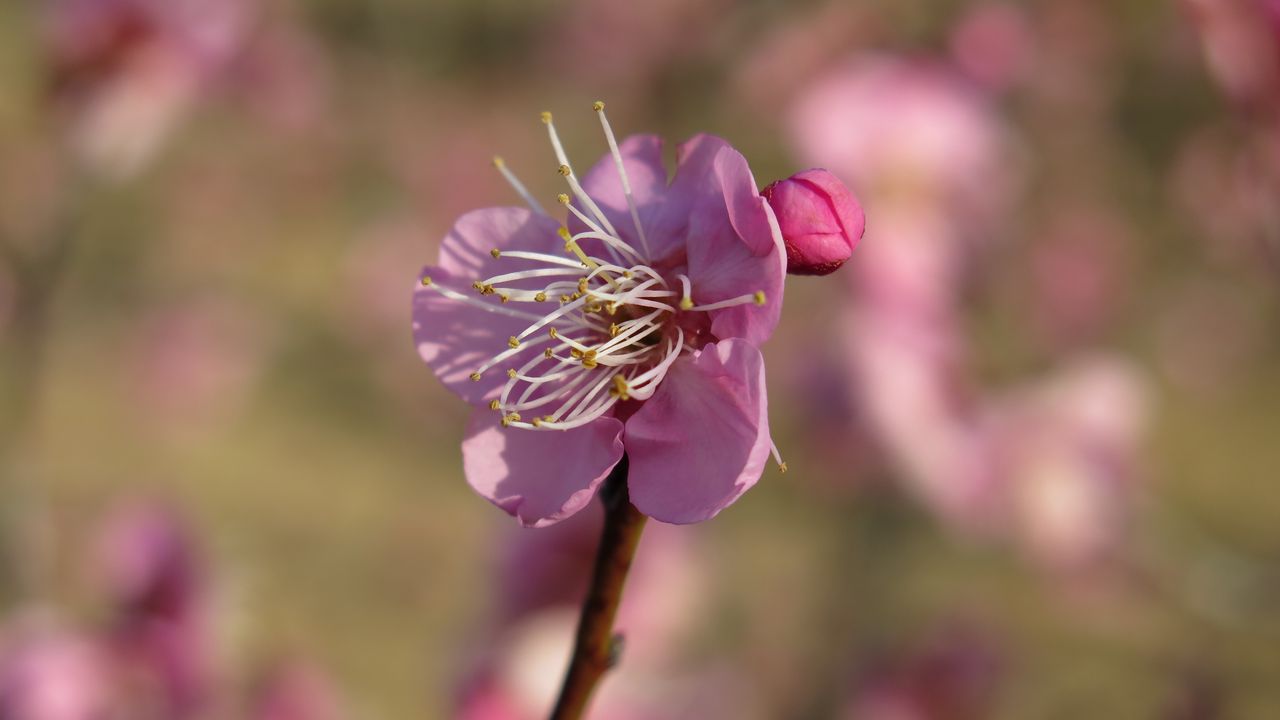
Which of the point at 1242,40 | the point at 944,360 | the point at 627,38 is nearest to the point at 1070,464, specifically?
the point at 944,360

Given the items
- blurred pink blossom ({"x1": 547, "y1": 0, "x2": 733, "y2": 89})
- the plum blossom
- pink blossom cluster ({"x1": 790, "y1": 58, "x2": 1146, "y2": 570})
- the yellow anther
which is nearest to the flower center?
the yellow anther

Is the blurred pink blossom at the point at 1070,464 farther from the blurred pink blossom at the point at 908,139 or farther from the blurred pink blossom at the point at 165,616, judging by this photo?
the blurred pink blossom at the point at 165,616

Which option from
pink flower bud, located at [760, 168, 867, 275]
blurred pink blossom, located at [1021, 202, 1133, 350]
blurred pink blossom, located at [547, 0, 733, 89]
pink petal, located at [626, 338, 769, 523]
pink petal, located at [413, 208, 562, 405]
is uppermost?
pink flower bud, located at [760, 168, 867, 275]

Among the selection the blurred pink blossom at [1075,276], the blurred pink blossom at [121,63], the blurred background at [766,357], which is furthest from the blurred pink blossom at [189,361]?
the blurred pink blossom at [1075,276]

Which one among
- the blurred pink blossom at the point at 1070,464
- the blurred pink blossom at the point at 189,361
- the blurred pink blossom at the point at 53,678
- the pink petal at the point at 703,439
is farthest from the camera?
the blurred pink blossom at the point at 189,361

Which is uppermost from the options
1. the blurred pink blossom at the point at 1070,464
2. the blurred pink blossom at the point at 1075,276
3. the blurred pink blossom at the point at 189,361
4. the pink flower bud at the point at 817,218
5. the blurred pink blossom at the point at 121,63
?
the pink flower bud at the point at 817,218

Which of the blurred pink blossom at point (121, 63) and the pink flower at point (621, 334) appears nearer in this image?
the pink flower at point (621, 334)

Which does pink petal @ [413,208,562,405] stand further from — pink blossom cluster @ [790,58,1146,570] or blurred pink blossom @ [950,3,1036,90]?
blurred pink blossom @ [950,3,1036,90]

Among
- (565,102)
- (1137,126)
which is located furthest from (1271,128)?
(1137,126)

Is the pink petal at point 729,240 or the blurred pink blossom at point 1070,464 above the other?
the pink petal at point 729,240
